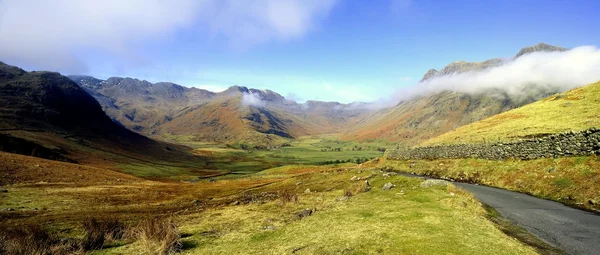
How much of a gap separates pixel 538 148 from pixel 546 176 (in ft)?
20.6

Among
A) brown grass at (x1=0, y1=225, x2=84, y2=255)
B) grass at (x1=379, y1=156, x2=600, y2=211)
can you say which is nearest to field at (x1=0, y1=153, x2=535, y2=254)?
brown grass at (x1=0, y1=225, x2=84, y2=255)

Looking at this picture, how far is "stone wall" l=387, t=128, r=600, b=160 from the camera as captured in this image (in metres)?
31.2

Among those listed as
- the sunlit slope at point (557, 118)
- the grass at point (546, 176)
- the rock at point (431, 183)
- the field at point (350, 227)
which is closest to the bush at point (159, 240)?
the field at point (350, 227)

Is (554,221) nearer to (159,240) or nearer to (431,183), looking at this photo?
(431,183)

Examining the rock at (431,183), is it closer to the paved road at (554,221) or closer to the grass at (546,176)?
the paved road at (554,221)

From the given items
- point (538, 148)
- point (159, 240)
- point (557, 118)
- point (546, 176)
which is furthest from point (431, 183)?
point (557, 118)

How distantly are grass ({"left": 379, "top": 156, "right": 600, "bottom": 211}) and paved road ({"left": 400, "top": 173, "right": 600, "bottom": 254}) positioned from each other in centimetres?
217

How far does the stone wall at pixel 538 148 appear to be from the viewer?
31.2 metres

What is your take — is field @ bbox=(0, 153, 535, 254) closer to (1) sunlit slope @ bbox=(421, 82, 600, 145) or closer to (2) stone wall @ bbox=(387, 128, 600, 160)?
(2) stone wall @ bbox=(387, 128, 600, 160)

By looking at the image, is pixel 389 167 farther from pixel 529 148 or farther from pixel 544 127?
pixel 529 148

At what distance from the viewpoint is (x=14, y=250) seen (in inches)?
569

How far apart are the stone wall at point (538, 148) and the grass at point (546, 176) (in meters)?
0.97

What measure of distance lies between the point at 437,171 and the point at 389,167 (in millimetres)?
21390

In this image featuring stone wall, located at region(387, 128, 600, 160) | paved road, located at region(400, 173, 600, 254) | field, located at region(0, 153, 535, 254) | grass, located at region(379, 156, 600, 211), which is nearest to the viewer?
field, located at region(0, 153, 535, 254)
